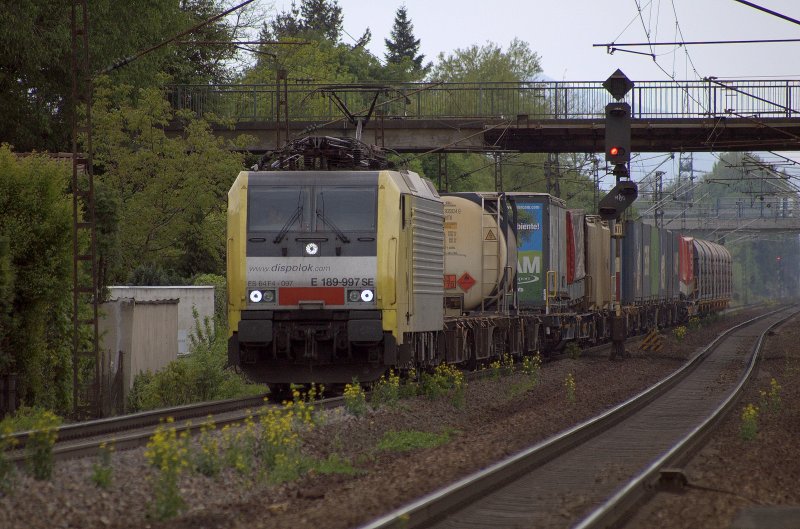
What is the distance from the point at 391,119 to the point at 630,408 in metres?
19.0

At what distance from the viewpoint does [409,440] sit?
1368cm

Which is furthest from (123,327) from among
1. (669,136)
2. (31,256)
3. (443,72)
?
(443,72)

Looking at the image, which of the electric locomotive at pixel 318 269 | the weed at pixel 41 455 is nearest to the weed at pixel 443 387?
the electric locomotive at pixel 318 269

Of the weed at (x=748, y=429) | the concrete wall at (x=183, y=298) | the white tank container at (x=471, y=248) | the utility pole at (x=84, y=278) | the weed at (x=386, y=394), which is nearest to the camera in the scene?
the weed at (x=748, y=429)

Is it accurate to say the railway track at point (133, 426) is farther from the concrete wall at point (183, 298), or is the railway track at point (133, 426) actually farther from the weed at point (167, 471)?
the concrete wall at point (183, 298)

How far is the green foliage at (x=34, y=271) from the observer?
58.3 feet

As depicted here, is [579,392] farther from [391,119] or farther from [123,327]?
[391,119]

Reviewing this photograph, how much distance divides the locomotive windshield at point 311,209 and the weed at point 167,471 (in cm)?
652

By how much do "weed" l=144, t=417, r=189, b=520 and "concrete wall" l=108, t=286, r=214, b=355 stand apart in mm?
16011

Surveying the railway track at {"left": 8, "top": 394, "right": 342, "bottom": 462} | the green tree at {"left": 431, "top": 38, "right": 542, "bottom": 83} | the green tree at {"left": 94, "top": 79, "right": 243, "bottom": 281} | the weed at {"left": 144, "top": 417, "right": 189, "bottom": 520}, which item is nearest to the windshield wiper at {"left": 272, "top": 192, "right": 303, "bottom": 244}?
the railway track at {"left": 8, "top": 394, "right": 342, "bottom": 462}

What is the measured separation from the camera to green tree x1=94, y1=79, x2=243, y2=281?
108 ft

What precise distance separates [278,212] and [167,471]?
812 centimetres

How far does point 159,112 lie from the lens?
110ft

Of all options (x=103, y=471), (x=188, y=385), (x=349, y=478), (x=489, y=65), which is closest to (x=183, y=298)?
(x=188, y=385)
